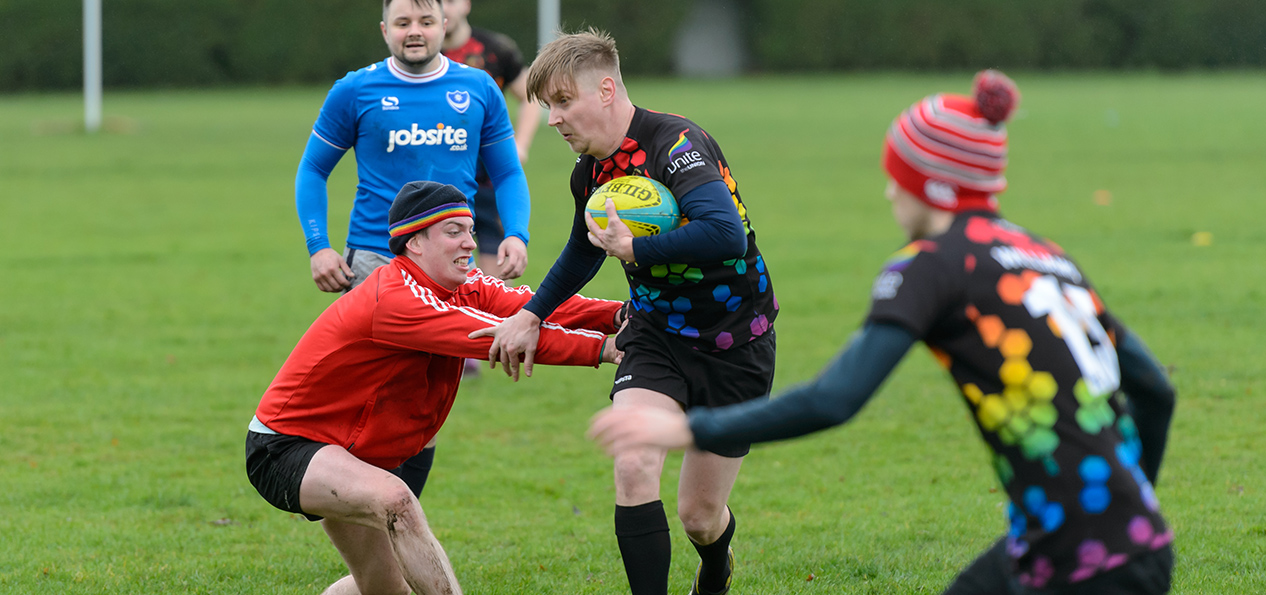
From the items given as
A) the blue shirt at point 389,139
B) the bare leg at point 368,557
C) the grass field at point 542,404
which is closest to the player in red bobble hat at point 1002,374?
the bare leg at point 368,557

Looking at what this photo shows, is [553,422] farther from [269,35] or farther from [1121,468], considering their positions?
[269,35]

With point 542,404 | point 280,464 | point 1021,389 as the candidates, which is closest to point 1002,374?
point 1021,389

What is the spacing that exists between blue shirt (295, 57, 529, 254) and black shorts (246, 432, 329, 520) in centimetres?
163

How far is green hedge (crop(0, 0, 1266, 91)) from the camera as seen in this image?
50.3 m

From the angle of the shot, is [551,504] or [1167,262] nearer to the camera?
[551,504]

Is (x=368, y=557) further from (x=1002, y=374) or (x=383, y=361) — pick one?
(x=1002, y=374)

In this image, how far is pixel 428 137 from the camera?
604 cm

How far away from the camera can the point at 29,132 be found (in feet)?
109

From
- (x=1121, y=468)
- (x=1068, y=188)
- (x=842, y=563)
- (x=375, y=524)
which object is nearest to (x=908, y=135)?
(x=1121, y=468)

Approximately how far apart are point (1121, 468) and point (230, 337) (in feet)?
30.8

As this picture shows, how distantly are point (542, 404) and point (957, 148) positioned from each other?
630cm

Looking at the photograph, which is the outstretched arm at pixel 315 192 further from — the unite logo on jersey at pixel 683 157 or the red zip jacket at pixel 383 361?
the unite logo on jersey at pixel 683 157

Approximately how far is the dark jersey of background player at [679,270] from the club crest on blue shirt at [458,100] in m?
1.48

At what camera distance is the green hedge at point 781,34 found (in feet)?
165
